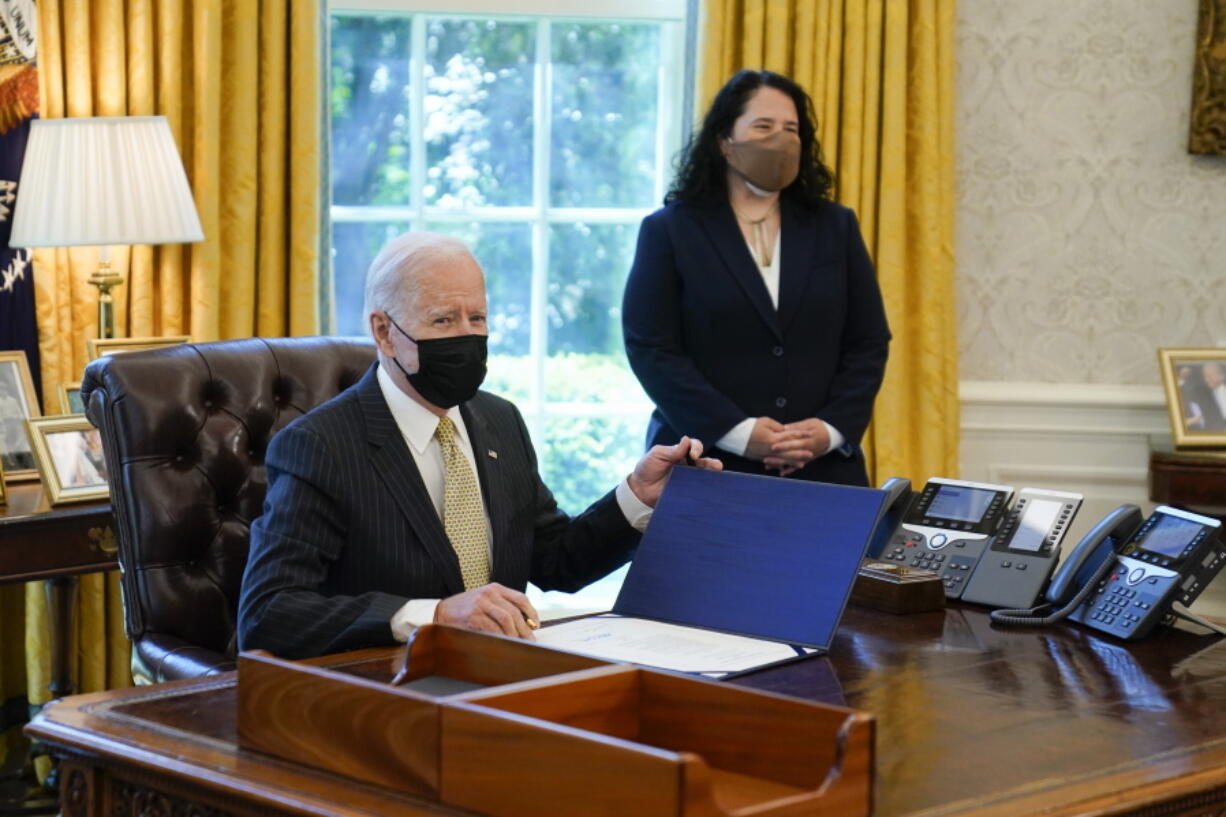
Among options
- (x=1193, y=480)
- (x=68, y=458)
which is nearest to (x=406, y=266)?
(x=68, y=458)

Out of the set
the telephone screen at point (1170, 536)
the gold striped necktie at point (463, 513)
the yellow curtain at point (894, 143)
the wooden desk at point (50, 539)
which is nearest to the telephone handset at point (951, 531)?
the telephone screen at point (1170, 536)

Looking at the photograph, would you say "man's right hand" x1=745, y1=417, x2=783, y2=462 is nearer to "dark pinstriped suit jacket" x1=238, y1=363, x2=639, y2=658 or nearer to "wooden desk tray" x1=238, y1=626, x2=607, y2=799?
"dark pinstriped suit jacket" x1=238, y1=363, x2=639, y2=658

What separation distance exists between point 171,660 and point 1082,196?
131 inches

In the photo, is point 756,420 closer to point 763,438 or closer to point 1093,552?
point 763,438

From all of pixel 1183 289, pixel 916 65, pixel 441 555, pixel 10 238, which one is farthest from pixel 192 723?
pixel 1183 289

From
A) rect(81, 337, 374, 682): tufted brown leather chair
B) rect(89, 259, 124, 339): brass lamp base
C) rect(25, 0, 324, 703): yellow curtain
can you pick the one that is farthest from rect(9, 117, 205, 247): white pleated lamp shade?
rect(81, 337, 374, 682): tufted brown leather chair

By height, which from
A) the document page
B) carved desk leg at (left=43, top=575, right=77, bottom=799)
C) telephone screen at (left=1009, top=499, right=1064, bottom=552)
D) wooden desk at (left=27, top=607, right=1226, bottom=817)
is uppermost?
telephone screen at (left=1009, top=499, right=1064, bottom=552)

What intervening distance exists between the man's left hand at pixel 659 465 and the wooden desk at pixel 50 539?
5.10 ft

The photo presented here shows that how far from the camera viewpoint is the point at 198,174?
390 centimetres

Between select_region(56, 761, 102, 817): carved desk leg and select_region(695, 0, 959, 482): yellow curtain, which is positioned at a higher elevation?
select_region(695, 0, 959, 482): yellow curtain

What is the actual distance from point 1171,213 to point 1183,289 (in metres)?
0.24

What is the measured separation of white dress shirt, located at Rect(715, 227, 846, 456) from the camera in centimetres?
319

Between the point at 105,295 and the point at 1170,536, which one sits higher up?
the point at 105,295

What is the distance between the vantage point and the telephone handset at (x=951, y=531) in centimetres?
227
